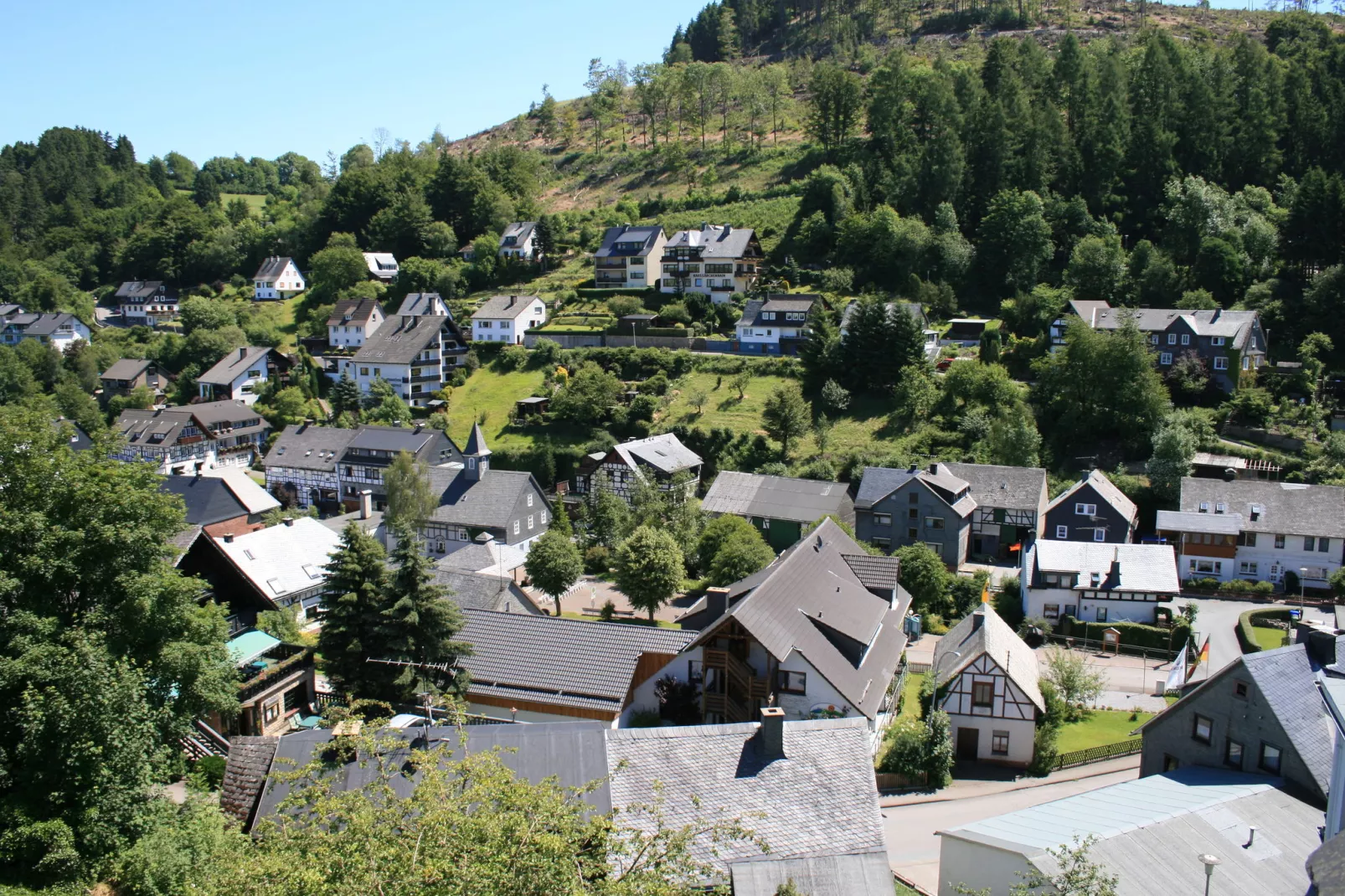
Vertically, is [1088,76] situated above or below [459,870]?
above

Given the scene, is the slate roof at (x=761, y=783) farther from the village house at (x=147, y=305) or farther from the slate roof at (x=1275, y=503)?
the village house at (x=147, y=305)

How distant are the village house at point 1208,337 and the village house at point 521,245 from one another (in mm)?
52081

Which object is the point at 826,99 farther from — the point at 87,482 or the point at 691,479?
the point at 87,482

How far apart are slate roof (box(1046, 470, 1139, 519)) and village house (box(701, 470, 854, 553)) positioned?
33.2 feet

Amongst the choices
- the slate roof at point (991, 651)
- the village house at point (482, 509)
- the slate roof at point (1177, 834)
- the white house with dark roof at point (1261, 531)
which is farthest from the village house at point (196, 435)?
the slate roof at point (1177, 834)

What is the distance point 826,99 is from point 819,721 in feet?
275

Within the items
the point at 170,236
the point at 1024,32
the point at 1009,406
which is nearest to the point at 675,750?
the point at 1009,406

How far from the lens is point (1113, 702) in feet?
102

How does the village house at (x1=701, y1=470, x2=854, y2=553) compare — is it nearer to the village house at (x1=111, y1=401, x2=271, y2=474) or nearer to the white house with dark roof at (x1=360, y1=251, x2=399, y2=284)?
the village house at (x1=111, y1=401, x2=271, y2=474)

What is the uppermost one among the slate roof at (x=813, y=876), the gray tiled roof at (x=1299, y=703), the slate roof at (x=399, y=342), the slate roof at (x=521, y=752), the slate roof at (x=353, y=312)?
the slate roof at (x=353, y=312)

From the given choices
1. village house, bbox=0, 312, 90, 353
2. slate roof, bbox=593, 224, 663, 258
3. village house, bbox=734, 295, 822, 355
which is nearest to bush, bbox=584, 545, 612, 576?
village house, bbox=734, 295, 822, 355

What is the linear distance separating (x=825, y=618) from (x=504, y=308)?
55712mm

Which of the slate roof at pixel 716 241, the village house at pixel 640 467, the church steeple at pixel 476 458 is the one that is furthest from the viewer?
the slate roof at pixel 716 241

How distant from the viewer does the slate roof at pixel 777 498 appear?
4722 cm
